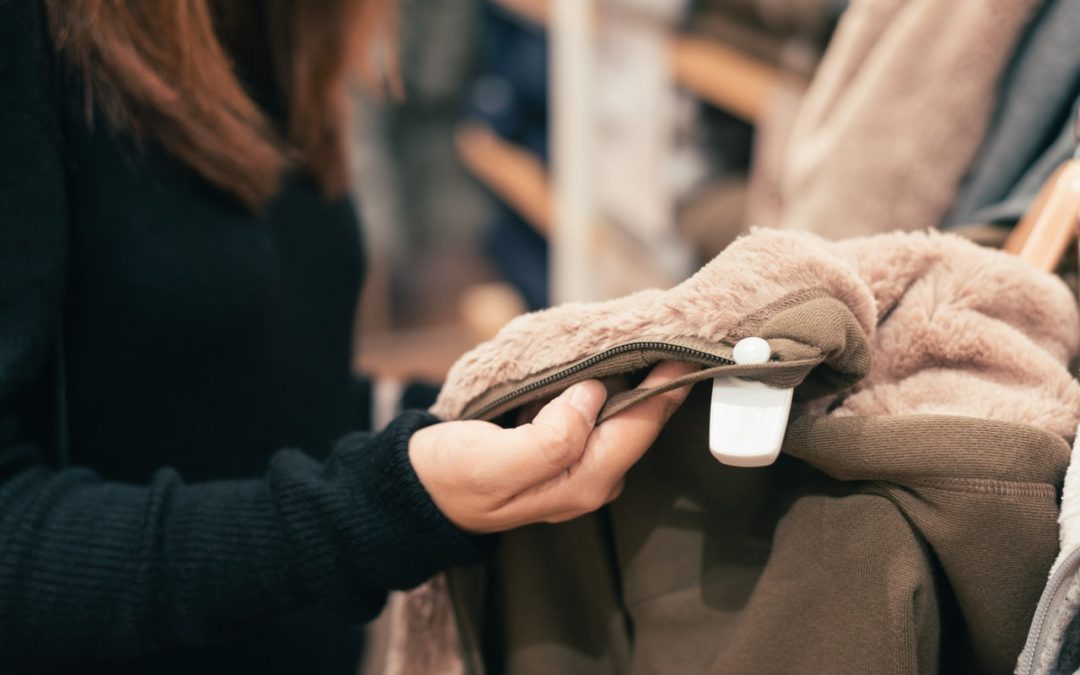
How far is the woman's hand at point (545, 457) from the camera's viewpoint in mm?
377

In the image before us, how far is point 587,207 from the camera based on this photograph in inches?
59.3

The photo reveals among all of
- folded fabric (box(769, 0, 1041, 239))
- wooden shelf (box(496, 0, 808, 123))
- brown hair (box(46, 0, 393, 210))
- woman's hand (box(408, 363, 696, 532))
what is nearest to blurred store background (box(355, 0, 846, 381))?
wooden shelf (box(496, 0, 808, 123))

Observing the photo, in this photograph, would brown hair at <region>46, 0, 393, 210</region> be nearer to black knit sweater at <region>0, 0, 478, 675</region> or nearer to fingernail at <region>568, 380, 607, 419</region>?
black knit sweater at <region>0, 0, 478, 675</region>

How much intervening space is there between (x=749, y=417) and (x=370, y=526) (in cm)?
19

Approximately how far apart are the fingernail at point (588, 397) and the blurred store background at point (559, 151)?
562 mm

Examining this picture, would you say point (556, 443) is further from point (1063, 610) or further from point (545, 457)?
point (1063, 610)

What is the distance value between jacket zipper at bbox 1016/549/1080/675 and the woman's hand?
0.16 m

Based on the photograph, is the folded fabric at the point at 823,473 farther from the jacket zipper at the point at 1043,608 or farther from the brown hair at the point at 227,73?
the brown hair at the point at 227,73

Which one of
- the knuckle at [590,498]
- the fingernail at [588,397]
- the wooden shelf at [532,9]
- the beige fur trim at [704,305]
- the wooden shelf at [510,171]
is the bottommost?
the wooden shelf at [510,171]

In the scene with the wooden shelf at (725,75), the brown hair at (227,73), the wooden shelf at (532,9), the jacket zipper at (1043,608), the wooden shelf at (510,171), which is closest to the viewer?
the jacket zipper at (1043,608)

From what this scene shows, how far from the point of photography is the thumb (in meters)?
0.37

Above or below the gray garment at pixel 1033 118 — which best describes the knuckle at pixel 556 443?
below

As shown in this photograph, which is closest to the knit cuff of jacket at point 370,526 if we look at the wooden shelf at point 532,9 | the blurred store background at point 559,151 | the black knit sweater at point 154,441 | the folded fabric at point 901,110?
the black knit sweater at point 154,441

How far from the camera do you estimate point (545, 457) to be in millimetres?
375
